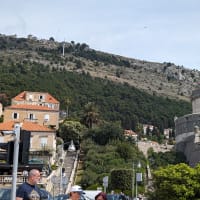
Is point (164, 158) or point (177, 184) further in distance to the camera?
point (164, 158)

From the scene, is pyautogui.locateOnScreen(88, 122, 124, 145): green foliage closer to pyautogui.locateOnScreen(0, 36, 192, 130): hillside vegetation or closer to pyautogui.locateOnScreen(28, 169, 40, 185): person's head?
pyautogui.locateOnScreen(0, 36, 192, 130): hillside vegetation

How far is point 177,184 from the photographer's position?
44188 mm

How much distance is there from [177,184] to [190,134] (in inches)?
1792

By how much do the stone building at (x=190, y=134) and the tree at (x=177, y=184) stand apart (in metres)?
34.7

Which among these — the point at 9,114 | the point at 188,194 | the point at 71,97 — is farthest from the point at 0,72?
the point at 188,194

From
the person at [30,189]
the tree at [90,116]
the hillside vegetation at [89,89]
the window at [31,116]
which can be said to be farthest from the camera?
the hillside vegetation at [89,89]

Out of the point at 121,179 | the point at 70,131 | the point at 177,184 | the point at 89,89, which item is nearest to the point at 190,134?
the point at 70,131

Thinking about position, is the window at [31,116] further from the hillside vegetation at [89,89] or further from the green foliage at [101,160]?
the hillside vegetation at [89,89]

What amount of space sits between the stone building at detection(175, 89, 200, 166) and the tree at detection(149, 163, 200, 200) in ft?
114

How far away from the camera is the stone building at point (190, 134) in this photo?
81.2 m

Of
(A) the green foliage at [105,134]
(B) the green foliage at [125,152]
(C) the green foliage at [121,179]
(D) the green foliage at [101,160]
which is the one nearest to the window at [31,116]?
(A) the green foliage at [105,134]

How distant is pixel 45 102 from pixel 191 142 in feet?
85.9

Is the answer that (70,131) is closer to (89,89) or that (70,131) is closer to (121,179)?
(121,179)

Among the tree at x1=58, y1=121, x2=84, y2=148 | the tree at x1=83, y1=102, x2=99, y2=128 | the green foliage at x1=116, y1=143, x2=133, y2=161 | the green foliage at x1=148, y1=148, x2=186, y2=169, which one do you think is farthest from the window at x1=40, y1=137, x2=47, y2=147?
the tree at x1=83, y1=102, x2=99, y2=128
